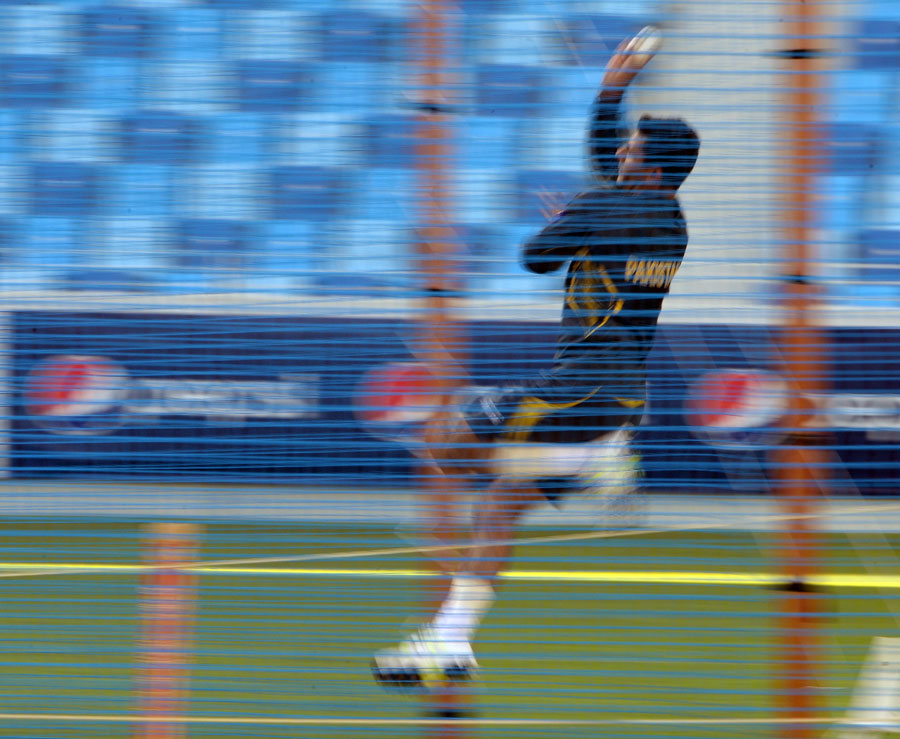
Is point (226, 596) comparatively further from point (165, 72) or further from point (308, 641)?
point (165, 72)

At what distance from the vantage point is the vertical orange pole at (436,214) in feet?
6.19

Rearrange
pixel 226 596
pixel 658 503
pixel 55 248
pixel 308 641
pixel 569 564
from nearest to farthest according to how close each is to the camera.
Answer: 1. pixel 55 248
2. pixel 308 641
3. pixel 658 503
4. pixel 226 596
5. pixel 569 564

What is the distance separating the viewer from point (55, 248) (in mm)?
2041

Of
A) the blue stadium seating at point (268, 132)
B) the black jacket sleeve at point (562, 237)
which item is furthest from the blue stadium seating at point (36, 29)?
the black jacket sleeve at point (562, 237)

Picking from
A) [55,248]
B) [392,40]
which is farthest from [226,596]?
[392,40]

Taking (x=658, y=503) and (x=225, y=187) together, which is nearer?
(x=225, y=187)

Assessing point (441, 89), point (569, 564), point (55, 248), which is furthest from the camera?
point (569, 564)

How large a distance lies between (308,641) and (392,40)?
1.23 meters

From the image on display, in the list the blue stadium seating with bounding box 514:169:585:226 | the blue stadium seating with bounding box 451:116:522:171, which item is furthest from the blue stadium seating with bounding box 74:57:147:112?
the blue stadium seating with bounding box 514:169:585:226

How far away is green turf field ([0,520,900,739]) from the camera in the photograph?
7.05ft

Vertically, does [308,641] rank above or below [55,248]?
below

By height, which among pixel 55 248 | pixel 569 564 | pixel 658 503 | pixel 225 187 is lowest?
pixel 569 564

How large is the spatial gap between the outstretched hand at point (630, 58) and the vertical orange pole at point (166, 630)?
3.82ft

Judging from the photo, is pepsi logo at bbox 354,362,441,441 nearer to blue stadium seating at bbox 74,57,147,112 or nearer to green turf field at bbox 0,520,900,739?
green turf field at bbox 0,520,900,739
